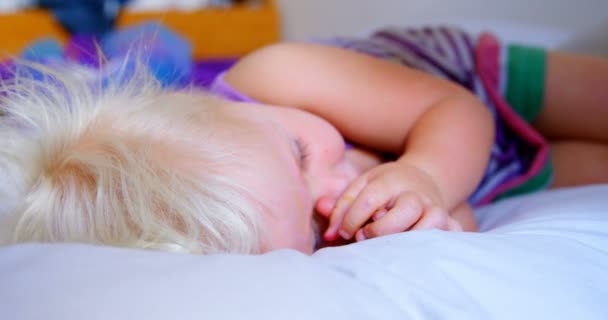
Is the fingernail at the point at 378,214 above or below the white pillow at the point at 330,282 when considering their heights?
below

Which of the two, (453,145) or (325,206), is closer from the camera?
(325,206)

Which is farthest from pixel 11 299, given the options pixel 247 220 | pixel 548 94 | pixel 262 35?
pixel 262 35

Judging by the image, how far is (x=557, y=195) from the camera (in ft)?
2.25

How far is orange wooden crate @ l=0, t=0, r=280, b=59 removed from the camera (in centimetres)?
165

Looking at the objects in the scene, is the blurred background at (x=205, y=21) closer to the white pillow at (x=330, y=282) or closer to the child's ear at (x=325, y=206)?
the child's ear at (x=325, y=206)

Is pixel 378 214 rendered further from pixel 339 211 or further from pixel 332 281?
pixel 332 281

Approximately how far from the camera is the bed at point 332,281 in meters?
0.32

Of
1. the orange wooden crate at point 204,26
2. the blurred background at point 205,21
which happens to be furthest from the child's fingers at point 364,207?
the orange wooden crate at point 204,26

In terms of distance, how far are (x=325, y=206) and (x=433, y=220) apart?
0.11 m

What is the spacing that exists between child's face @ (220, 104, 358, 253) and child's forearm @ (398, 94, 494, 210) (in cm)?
9

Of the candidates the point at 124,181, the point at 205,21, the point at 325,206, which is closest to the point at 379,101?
the point at 325,206

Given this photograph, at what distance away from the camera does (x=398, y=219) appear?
1.66 feet

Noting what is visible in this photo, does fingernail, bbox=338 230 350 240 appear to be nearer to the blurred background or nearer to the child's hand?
the child's hand

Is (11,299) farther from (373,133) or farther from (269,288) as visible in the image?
A: (373,133)
